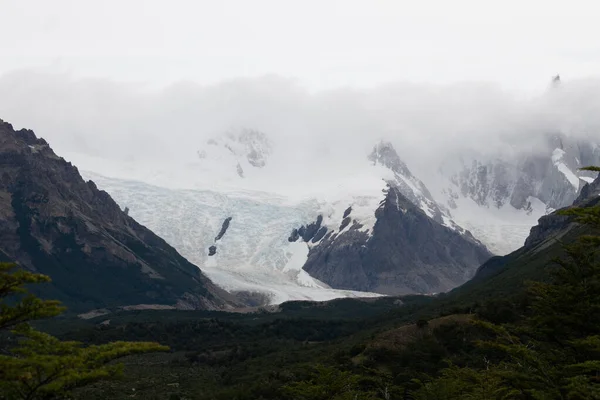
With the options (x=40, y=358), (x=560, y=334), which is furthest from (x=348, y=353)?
(x=40, y=358)

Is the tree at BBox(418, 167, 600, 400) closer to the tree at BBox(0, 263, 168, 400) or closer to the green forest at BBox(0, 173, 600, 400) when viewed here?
the green forest at BBox(0, 173, 600, 400)

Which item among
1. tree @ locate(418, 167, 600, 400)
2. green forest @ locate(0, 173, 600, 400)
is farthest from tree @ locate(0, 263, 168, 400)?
tree @ locate(418, 167, 600, 400)

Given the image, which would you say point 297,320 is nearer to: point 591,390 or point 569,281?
point 569,281

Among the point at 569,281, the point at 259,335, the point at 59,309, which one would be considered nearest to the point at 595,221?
the point at 569,281

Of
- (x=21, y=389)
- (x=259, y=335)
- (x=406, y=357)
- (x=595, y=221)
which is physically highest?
(x=595, y=221)

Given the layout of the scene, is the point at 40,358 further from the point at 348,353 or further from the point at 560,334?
the point at 348,353

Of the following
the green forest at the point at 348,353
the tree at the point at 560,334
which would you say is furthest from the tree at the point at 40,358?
the tree at the point at 560,334

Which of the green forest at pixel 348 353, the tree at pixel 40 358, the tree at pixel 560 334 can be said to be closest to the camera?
the tree at pixel 40 358

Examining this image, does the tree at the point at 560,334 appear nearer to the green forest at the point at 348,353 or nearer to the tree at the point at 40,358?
the green forest at the point at 348,353
